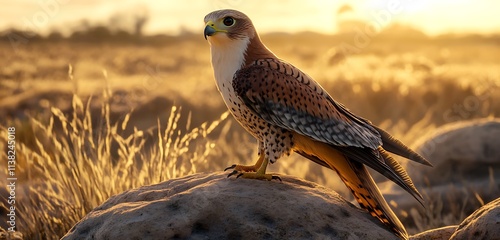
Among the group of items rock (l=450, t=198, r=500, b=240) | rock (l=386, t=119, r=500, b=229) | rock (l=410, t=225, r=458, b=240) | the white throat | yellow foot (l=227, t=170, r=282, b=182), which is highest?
the white throat

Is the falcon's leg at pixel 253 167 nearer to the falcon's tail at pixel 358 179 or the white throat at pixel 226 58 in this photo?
the falcon's tail at pixel 358 179

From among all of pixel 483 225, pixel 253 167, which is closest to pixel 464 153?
pixel 483 225

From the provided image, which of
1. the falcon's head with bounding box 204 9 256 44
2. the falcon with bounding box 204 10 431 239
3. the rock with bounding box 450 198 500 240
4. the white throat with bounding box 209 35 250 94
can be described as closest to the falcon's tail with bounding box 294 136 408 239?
the falcon with bounding box 204 10 431 239

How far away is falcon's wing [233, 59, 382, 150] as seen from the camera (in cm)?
495

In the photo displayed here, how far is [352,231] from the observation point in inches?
190

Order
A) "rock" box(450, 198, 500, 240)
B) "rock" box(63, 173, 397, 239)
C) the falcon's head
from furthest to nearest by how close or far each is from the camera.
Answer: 1. the falcon's head
2. "rock" box(450, 198, 500, 240)
3. "rock" box(63, 173, 397, 239)

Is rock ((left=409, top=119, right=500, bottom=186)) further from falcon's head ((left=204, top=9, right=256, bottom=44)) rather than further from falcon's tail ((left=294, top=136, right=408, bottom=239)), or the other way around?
falcon's head ((left=204, top=9, right=256, bottom=44))

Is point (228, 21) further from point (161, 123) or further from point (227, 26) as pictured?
point (161, 123)

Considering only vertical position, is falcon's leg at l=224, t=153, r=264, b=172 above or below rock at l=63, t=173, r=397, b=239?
above

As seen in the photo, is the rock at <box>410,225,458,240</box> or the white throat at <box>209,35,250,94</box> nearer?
the white throat at <box>209,35,250,94</box>

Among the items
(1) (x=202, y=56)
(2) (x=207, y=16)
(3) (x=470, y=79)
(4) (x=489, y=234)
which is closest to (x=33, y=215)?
(2) (x=207, y=16)

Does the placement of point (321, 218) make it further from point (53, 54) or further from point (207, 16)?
point (53, 54)

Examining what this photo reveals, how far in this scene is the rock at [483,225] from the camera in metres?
4.80

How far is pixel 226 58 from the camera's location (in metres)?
5.08
